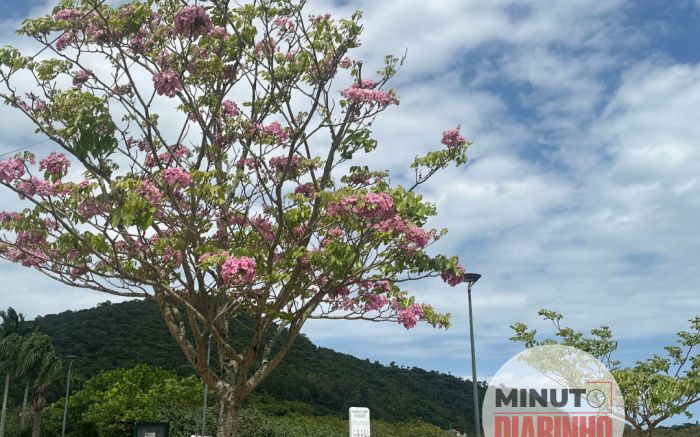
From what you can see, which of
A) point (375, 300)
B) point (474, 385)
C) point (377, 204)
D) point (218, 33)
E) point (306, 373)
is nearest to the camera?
point (377, 204)

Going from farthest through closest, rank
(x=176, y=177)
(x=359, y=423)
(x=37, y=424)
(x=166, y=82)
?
1. (x=37, y=424)
2. (x=359, y=423)
3. (x=166, y=82)
4. (x=176, y=177)

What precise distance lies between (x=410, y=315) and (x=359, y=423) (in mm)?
8227

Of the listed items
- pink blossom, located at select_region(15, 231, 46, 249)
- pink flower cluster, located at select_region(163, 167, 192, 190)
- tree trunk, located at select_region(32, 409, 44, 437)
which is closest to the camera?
pink flower cluster, located at select_region(163, 167, 192, 190)

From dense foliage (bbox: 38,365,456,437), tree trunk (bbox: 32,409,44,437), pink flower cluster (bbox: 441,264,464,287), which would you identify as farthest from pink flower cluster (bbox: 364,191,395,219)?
tree trunk (bbox: 32,409,44,437)

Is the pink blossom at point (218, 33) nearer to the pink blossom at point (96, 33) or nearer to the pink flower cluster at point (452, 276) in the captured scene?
the pink blossom at point (96, 33)

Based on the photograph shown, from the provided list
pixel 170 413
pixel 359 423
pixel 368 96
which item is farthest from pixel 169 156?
pixel 170 413

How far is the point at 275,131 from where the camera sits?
1082cm

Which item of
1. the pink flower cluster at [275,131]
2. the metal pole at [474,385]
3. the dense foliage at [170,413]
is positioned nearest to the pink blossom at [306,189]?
the pink flower cluster at [275,131]

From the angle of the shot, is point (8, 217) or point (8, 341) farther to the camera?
point (8, 341)

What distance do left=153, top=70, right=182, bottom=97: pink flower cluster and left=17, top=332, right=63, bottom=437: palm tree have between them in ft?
144

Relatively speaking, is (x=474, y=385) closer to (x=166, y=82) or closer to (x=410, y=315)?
(x=410, y=315)

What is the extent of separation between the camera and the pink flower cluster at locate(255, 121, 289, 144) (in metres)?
10.8

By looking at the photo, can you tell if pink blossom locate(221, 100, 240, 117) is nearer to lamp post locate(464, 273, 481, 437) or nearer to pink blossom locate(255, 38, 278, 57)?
pink blossom locate(255, 38, 278, 57)

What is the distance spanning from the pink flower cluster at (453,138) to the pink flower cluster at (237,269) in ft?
13.1
